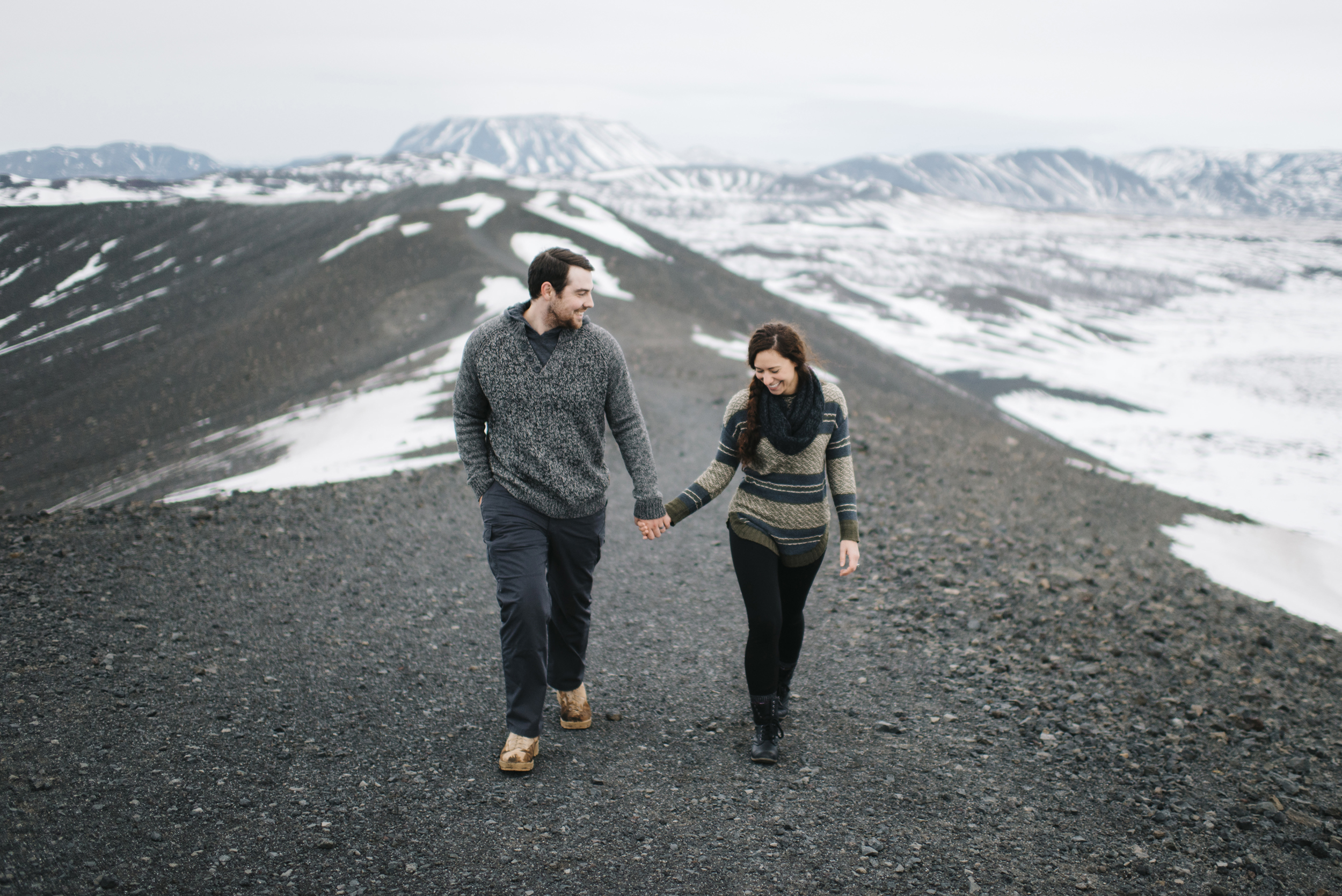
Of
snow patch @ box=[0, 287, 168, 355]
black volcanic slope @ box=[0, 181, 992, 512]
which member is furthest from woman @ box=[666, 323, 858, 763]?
snow patch @ box=[0, 287, 168, 355]

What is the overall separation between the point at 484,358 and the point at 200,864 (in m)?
2.71

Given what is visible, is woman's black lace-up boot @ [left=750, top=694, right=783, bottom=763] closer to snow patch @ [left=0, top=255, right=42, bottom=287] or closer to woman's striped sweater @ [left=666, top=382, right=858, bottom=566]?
woman's striped sweater @ [left=666, top=382, right=858, bottom=566]

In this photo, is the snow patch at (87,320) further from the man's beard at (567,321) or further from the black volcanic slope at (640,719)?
the man's beard at (567,321)

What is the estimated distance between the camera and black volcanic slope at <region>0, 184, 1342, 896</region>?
3.76m

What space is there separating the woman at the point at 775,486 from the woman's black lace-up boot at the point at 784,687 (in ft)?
0.81

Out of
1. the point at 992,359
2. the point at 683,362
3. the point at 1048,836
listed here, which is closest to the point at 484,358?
the point at 1048,836

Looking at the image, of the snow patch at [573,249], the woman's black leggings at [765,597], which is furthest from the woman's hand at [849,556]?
the snow patch at [573,249]

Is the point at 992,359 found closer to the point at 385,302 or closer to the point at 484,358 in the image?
the point at 385,302

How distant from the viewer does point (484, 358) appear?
14.0 feet

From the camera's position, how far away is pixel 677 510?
15.1 ft

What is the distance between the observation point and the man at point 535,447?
13.9 ft

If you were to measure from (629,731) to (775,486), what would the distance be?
1918 millimetres

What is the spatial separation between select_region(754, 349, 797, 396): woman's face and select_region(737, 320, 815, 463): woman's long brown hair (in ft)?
0.08

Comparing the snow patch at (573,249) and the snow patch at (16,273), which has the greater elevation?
the snow patch at (573,249)
